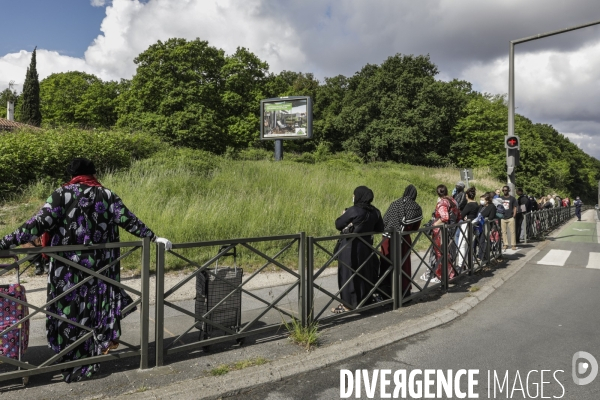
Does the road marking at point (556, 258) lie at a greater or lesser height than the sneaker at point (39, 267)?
lesser

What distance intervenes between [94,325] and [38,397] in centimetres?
62

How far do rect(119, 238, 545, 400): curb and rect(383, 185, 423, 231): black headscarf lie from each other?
52.0 inches

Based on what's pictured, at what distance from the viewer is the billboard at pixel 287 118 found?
21.8 m

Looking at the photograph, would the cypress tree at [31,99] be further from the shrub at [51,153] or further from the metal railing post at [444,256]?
the metal railing post at [444,256]

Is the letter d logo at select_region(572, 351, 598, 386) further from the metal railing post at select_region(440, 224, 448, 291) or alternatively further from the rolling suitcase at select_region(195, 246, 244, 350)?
the rolling suitcase at select_region(195, 246, 244, 350)

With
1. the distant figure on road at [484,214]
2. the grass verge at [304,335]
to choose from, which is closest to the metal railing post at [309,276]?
the grass verge at [304,335]

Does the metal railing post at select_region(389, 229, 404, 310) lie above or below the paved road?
above

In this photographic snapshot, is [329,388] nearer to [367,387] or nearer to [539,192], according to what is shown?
[367,387]

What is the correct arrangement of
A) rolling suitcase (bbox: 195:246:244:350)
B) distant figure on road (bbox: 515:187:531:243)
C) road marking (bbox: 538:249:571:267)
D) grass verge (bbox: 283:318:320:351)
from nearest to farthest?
rolling suitcase (bbox: 195:246:244:350)
grass verge (bbox: 283:318:320:351)
road marking (bbox: 538:249:571:267)
distant figure on road (bbox: 515:187:531:243)

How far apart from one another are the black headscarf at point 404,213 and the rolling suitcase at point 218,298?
2858 mm

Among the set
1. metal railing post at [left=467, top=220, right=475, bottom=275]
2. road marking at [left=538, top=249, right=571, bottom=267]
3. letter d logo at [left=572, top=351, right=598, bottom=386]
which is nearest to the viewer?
letter d logo at [left=572, top=351, right=598, bottom=386]

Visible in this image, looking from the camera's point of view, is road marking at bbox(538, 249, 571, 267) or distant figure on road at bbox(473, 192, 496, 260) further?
road marking at bbox(538, 249, 571, 267)

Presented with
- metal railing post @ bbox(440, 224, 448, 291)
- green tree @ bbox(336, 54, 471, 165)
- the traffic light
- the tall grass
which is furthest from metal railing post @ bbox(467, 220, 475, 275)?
green tree @ bbox(336, 54, 471, 165)

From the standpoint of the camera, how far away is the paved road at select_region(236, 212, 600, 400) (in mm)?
3758
